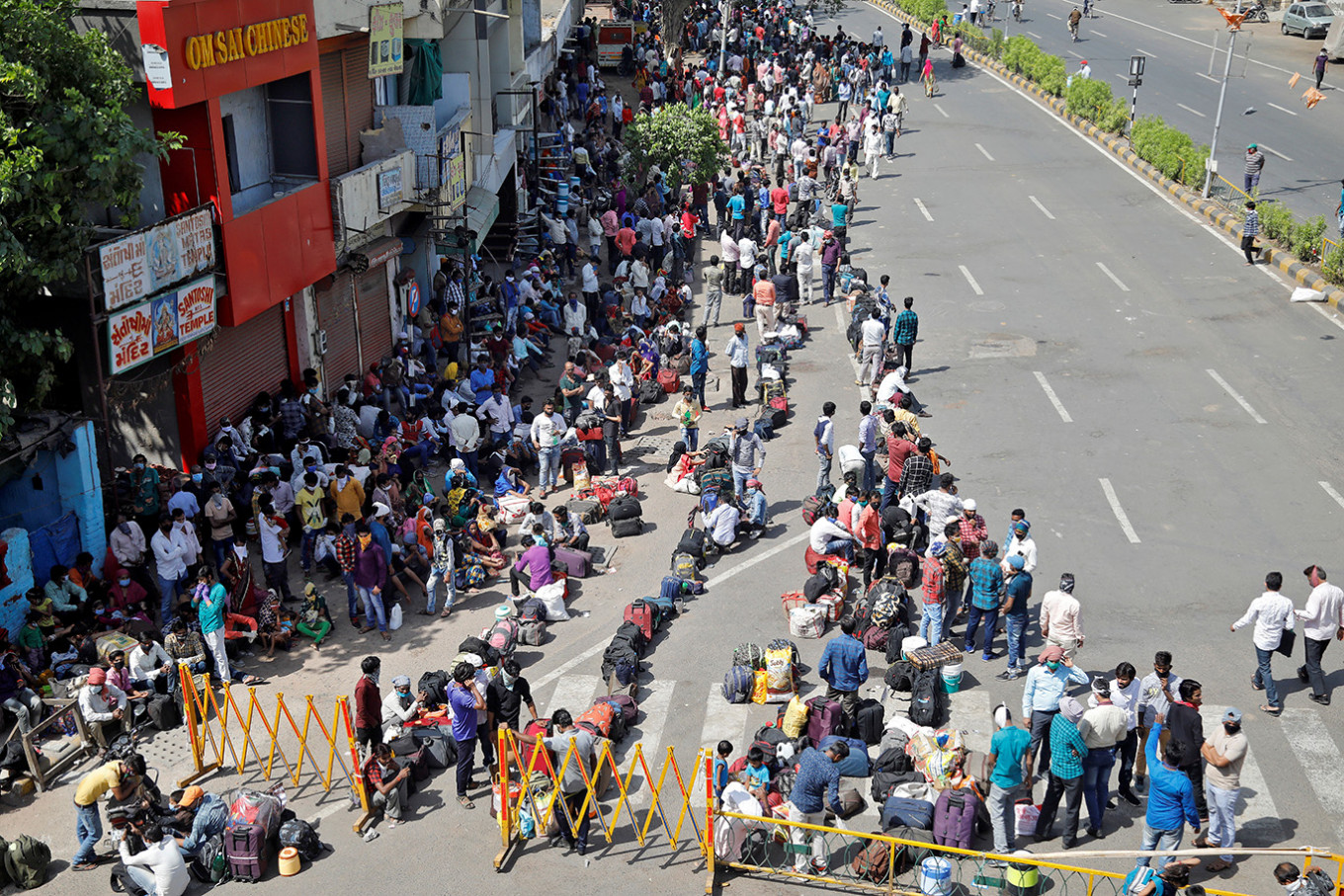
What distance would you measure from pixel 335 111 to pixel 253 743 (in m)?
12.3

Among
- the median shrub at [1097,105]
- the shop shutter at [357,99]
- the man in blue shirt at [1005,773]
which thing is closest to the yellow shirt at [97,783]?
the man in blue shirt at [1005,773]

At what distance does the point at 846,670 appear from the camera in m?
13.1

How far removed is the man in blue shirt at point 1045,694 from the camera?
11758 millimetres

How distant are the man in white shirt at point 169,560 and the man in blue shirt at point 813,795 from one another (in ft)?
26.7

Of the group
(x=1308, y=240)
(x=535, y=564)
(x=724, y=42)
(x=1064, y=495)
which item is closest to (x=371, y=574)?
(x=535, y=564)

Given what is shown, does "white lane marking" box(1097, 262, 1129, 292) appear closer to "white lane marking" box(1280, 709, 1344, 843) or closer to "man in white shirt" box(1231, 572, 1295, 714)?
"man in white shirt" box(1231, 572, 1295, 714)

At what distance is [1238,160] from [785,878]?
29303 millimetres

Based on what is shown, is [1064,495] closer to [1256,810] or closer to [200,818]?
[1256,810]

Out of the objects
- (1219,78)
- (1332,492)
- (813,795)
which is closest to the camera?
(813,795)

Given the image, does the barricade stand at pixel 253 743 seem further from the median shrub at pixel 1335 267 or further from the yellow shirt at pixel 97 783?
the median shrub at pixel 1335 267

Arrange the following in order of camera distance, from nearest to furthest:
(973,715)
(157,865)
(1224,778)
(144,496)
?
(1224,778), (157,865), (973,715), (144,496)

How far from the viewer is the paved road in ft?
110

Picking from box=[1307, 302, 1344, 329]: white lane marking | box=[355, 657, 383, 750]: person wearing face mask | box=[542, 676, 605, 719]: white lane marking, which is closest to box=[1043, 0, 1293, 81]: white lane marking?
box=[1307, 302, 1344, 329]: white lane marking

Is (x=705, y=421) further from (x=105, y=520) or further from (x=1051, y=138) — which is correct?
(x=1051, y=138)
